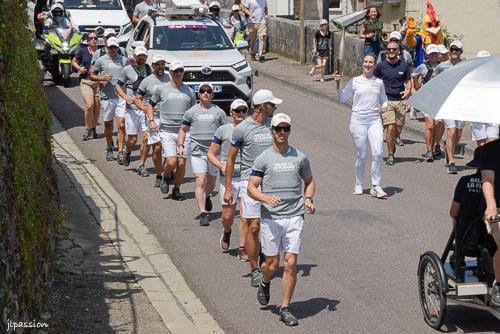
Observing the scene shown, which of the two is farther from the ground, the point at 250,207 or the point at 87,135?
the point at 250,207

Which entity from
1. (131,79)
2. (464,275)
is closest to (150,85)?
(131,79)

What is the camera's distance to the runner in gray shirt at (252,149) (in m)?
11.5

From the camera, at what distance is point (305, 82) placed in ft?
93.1

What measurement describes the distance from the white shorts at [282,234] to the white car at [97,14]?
20.7m

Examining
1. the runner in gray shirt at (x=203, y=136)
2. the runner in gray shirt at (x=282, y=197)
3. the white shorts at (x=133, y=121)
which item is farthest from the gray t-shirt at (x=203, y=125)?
the runner in gray shirt at (x=282, y=197)

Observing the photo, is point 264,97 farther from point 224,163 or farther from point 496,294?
point 496,294

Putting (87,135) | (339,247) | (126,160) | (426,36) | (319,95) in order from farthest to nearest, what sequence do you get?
(319,95) → (426,36) → (87,135) → (126,160) → (339,247)

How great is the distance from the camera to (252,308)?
36.1ft

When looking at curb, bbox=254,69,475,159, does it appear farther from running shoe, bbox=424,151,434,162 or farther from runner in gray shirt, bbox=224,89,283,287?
runner in gray shirt, bbox=224,89,283,287

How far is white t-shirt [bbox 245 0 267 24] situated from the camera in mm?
33188

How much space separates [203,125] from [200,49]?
356 inches

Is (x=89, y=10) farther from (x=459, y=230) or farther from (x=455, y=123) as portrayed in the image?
(x=459, y=230)

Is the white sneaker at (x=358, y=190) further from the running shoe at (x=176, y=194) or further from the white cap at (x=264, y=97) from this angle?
the white cap at (x=264, y=97)

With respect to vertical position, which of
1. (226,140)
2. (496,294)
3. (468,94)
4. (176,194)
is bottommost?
(176,194)
